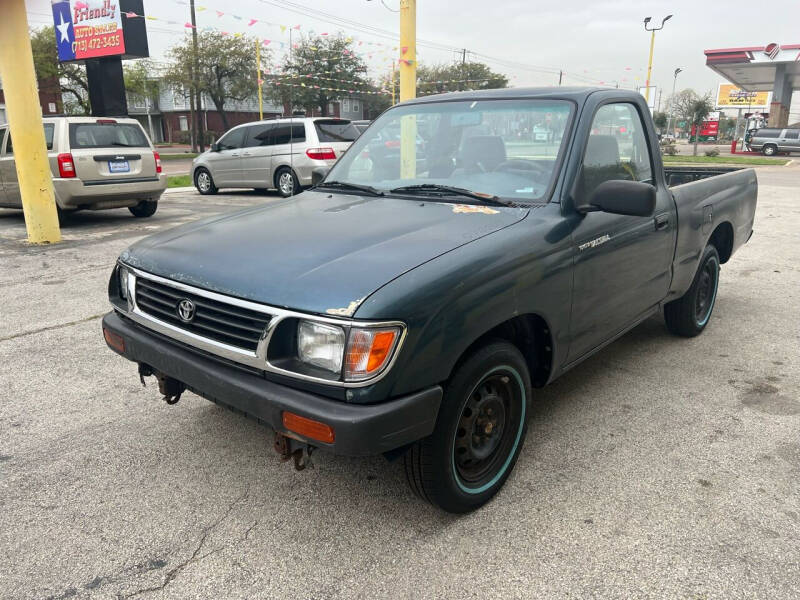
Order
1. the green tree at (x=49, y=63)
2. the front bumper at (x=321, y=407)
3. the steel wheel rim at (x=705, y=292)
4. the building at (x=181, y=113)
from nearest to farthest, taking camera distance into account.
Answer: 1. the front bumper at (x=321, y=407)
2. the steel wheel rim at (x=705, y=292)
3. the green tree at (x=49, y=63)
4. the building at (x=181, y=113)

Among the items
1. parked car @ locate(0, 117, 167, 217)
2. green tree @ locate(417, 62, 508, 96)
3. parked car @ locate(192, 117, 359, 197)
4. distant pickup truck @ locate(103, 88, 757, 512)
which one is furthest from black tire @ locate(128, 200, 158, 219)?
green tree @ locate(417, 62, 508, 96)

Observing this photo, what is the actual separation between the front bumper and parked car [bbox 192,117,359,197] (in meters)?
10.1

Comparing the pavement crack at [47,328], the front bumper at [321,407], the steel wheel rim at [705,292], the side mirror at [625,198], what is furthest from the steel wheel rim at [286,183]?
the front bumper at [321,407]

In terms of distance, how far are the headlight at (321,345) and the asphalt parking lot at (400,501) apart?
31.3 inches

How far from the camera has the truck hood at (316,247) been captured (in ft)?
7.16

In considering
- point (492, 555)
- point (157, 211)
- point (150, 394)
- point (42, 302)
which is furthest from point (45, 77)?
point (492, 555)

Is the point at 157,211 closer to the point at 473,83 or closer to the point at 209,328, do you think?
the point at 209,328

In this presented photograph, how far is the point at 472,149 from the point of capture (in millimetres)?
3287

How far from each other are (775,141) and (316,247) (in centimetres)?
3964

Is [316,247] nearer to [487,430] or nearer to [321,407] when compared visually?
[321,407]

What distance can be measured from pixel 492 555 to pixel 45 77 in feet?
139

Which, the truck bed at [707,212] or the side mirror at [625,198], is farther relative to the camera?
the truck bed at [707,212]

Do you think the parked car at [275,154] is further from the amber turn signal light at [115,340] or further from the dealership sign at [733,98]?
the dealership sign at [733,98]

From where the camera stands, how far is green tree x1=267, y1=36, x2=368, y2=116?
44531 mm
